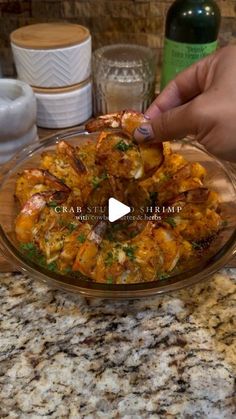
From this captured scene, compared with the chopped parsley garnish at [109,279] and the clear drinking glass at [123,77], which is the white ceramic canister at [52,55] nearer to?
the clear drinking glass at [123,77]

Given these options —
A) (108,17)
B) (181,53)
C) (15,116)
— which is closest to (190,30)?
(181,53)

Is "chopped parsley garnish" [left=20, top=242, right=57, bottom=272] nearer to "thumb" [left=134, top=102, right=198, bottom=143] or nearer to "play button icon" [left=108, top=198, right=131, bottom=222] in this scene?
"play button icon" [left=108, top=198, right=131, bottom=222]

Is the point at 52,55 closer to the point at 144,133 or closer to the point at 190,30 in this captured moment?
the point at 190,30

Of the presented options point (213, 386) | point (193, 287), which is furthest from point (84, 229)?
point (213, 386)

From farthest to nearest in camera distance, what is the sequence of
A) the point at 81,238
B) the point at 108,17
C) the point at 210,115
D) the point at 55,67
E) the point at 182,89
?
1. the point at 108,17
2. the point at 55,67
3. the point at 182,89
4. the point at 81,238
5. the point at 210,115

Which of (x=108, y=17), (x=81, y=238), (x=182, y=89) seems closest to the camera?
(x=81, y=238)

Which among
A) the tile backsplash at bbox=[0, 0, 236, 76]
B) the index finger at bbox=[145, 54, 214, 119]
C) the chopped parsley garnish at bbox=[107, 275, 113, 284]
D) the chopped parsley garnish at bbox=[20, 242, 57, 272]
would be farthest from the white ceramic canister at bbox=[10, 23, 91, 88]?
the chopped parsley garnish at bbox=[107, 275, 113, 284]
